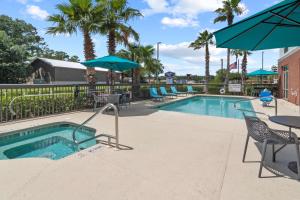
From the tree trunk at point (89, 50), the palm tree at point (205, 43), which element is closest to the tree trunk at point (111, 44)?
the tree trunk at point (89, 50)

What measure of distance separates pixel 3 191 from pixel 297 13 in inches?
181

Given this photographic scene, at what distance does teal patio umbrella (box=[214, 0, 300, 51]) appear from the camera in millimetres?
2854

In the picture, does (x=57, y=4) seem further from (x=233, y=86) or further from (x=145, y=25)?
(x=233, y=86)

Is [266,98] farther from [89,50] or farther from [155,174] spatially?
[155,174]

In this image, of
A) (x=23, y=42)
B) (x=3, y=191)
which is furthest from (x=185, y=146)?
(x=23, y=42)

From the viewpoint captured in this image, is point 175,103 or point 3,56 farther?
point 3,56

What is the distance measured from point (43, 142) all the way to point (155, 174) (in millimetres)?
3592

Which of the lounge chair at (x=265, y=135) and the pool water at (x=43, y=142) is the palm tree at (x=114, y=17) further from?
the lounge chair at (x=265, y=135)

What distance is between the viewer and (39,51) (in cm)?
5681

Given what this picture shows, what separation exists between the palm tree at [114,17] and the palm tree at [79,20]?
1.78ft

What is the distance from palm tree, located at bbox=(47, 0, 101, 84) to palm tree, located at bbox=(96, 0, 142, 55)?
0.54 m

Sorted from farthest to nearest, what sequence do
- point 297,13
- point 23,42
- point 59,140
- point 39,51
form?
point 39,51 < point 23,42 < point 59,140 < point 297,13

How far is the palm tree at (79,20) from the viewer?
30.9ft

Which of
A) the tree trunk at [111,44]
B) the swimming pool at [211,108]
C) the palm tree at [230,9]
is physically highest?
the palm tree at [230,9]
